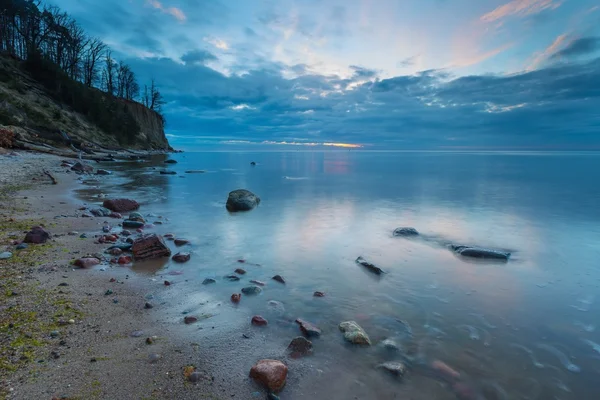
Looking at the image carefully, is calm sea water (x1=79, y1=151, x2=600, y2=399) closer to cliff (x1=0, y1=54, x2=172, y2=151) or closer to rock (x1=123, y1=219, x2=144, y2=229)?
rock (x1=123, y1=219, x2=144, y2=229)

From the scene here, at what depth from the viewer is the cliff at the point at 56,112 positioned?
33938mm

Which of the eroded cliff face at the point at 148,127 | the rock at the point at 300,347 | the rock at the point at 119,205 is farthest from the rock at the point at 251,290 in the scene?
the eroded cliff face at the point at 148,127

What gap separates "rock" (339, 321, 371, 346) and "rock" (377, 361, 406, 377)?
485mm

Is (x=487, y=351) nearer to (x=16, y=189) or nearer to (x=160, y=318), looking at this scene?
(x=160, y=318)

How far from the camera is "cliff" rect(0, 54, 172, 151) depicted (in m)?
33.9

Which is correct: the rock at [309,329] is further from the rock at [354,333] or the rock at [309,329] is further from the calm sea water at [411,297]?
the rock at [354,333]

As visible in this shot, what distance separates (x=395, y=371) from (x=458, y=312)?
249cm

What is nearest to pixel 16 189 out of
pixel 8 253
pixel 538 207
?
pixel 8 253

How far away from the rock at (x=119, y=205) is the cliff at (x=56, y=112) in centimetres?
2308

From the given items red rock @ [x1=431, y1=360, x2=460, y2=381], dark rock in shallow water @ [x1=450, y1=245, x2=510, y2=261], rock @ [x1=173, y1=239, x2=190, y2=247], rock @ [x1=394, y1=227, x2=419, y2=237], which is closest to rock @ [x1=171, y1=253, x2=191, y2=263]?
rock @ [x1=173, y1=239, x2=190, y2=247]

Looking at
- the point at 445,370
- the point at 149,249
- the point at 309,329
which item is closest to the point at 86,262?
the point at 149,249

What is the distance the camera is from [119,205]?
42.4 ft

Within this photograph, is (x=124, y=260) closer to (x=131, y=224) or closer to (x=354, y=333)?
(x=131, y=224)

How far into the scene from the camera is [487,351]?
15.5ft
